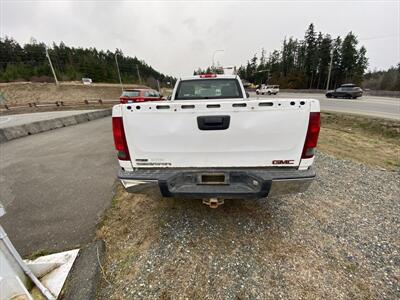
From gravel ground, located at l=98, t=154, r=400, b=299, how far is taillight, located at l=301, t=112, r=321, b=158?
3.96ft

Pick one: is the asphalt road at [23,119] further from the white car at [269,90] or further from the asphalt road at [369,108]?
the white car at [269,90]

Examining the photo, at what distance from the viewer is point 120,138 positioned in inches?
87.1

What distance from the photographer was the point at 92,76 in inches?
2662

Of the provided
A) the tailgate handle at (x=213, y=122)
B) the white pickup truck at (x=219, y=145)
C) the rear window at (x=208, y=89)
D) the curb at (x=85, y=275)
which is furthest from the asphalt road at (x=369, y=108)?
the curb at (x=85, y=275)

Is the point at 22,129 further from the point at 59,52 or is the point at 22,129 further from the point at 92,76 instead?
the point at 59,52

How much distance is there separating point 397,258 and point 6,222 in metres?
5.45

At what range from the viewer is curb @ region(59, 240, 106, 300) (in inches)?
72.0

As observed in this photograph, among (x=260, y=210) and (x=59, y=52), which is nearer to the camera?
(x=260, y=210)

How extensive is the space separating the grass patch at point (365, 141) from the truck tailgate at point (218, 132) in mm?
4286

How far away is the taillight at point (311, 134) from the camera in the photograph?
6.47 feet

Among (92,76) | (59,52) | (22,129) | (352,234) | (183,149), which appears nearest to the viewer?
(183,149)

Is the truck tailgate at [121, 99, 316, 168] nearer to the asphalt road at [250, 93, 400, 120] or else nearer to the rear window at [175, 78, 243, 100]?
the rear window at [175, 78, 243, 100]

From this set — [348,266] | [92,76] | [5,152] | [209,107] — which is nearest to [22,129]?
[5,152]

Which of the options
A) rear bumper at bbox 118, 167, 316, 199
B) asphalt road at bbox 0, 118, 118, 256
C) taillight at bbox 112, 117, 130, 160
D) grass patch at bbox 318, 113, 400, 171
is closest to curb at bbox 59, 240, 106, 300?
asphalt road at bbox 0, 118, 118, 256
